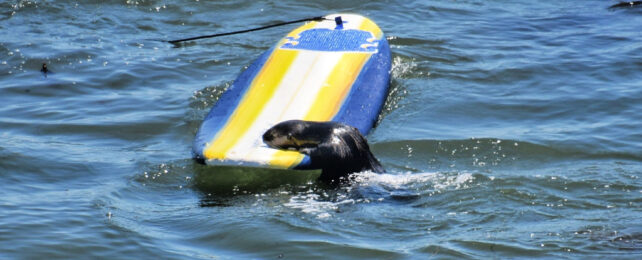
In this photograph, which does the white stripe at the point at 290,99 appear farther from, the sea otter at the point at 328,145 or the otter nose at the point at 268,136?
the sea otter at the point at 328,145

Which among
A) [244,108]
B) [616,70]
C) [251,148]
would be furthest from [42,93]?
[616,70]

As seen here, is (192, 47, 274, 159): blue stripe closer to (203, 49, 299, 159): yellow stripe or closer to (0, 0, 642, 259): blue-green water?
(203, 49, 299, 159): yellow stripe

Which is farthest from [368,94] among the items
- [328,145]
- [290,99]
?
[328,145]

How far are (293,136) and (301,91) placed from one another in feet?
2.91

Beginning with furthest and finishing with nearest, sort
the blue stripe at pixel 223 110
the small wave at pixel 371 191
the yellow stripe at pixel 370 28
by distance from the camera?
the yellow stripe at pixel 370 28
the blue stripe at pixel 223 110
the small wave at pixel 371 191

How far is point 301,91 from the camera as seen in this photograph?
22.1 ft

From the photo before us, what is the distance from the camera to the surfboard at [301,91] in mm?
5910

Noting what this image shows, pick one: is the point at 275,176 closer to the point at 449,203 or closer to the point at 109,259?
the point at 449,203

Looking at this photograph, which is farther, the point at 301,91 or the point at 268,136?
the point at 301,91

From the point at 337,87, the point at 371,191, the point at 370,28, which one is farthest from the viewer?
the point at 370,28

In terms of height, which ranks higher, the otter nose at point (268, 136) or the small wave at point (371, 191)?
the otter nose at point (268, 136)

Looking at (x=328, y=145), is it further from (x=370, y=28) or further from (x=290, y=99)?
(x=370, y=28)

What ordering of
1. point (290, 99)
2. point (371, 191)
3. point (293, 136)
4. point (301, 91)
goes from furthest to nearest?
point (301, 91) → point (290, 99) → point (293, 136) → point (371, 191)

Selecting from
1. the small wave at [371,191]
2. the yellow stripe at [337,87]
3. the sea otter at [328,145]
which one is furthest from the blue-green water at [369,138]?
the yellow stripe at [337,87]
